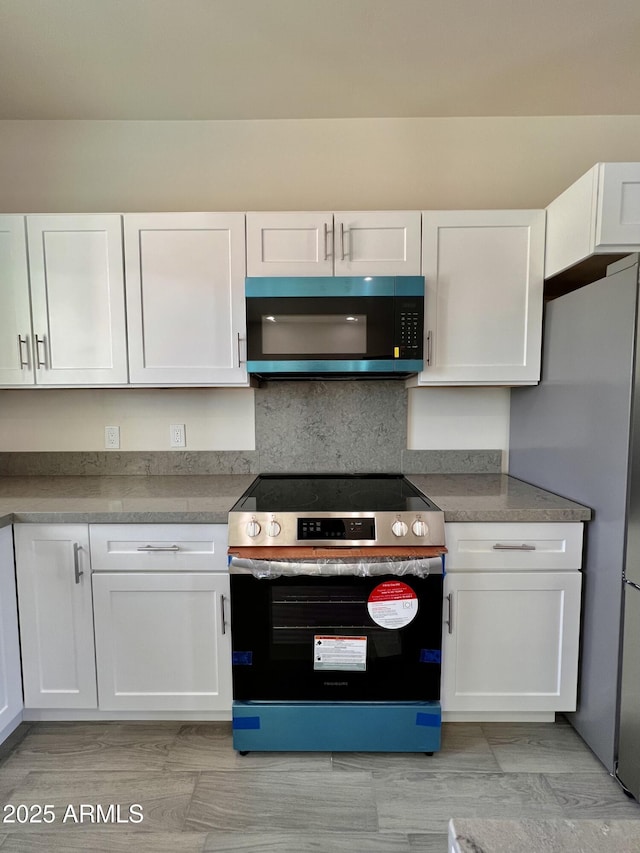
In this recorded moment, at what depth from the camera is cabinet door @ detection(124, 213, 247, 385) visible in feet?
5.76

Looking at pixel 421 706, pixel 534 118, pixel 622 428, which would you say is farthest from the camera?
pixel 534 118

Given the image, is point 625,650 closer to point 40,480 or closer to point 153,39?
point 40,480

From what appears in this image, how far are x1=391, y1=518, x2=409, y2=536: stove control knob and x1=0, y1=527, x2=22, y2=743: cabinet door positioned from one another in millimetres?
1413

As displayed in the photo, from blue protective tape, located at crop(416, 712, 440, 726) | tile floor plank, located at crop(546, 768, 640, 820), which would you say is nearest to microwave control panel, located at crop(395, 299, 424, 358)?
blue protective tape, located at crop(416, 712, 440, 726)

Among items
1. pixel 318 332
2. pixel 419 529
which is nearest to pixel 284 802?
pixel 419 529

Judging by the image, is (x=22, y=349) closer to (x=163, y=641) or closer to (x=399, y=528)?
(x=163, y=641)

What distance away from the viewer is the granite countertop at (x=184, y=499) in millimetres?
1498

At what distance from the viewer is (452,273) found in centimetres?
176

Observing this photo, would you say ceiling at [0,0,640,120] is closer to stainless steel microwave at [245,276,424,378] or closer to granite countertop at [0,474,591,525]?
stainless steel microwave at [245,276,424,378]

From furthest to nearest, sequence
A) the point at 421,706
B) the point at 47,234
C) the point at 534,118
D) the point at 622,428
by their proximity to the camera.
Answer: the point at 534,118 < the point at 47,234 < the point at 421,706 < the point at 622,428

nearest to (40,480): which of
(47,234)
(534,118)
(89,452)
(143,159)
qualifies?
(89,452)

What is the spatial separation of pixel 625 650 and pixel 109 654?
1.84 meters

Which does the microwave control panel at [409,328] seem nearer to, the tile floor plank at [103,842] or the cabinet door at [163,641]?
the cabinet door at [163,641]

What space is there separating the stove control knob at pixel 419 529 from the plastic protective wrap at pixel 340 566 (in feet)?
0.30
